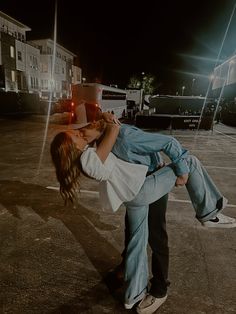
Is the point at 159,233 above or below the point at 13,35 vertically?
below

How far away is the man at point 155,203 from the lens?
2594 millimetres

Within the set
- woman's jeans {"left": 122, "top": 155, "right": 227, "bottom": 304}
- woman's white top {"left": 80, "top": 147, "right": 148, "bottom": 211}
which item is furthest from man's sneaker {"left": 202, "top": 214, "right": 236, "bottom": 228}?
woman's white top {"left": 80, "top": 147, "right": 148, "bottom": 211}

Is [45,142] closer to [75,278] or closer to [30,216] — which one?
[30,216]

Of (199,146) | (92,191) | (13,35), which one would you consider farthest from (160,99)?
(13,35)

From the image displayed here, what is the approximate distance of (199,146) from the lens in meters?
13.6

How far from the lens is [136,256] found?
9.16 ft

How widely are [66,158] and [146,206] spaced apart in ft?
2.73

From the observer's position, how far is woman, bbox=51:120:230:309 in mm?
2424

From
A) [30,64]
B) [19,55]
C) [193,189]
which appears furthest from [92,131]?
[30,64]

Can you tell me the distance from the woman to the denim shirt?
72 mm

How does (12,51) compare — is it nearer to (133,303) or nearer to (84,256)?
(84,256)

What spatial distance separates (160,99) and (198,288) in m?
→ 24.2

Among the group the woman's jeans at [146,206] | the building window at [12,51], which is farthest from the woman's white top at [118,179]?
the building window at [12,51]

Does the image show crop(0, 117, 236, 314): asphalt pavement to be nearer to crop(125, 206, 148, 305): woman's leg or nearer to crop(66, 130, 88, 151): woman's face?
crop(125, 206, 148, 305): woman's leg
